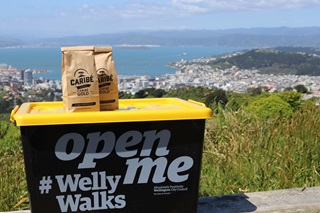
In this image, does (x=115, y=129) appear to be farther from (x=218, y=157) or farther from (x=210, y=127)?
(x=210, y=127)

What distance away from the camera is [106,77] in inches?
81.6

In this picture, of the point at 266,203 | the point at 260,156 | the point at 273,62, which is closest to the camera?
the point at 266,203

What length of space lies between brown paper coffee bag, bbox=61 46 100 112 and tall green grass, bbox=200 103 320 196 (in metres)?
1.44

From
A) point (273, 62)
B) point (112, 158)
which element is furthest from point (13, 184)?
point (273, 62)

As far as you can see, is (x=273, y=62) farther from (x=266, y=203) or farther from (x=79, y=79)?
(x=79, y=79)

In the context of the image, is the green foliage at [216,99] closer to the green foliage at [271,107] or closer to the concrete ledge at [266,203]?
the green foliage at [271,107]

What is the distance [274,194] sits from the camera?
2.64m

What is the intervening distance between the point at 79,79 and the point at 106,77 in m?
0.15

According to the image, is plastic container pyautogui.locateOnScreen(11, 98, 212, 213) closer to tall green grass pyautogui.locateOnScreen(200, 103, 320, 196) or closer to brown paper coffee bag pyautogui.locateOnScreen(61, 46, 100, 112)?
brown paper coffee bag pyautogui.locateOnScreen(61, 46, 100, 112)

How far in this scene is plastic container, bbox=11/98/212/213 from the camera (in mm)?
1953

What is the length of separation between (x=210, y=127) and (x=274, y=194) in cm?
206

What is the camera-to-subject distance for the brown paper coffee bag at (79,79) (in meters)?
1.97

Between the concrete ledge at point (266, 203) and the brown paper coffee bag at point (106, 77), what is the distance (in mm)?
768

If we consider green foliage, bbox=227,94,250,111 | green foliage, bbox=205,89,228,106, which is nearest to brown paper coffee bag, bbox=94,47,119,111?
green foliage, bbox=227,94,250,111
